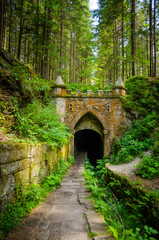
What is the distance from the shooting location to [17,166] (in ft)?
8.11

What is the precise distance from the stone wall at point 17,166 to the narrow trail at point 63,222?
1.68 feet

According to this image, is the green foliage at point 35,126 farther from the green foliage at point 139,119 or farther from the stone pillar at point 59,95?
the green foliage at point 139,119

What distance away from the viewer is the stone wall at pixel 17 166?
6.73ft

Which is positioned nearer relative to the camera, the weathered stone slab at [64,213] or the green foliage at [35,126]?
the weathered stone slab at [64,213]

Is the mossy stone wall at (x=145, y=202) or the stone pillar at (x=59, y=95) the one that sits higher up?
the stone pillar at (x=59, y=95)

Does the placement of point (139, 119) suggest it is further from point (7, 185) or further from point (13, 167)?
point (7, 185)

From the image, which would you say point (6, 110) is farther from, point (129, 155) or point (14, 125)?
point (129, 155)

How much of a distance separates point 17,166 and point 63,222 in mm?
1231

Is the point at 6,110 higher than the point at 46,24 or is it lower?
lower

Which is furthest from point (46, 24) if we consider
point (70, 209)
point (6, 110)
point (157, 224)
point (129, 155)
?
point (157, 224)

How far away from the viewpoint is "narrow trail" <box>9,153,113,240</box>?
1.87 m

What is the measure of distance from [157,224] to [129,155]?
3864 mm

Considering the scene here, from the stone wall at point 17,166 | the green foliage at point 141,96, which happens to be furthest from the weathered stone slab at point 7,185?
the green foliage at point 141,96

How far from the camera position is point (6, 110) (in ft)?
12.2
